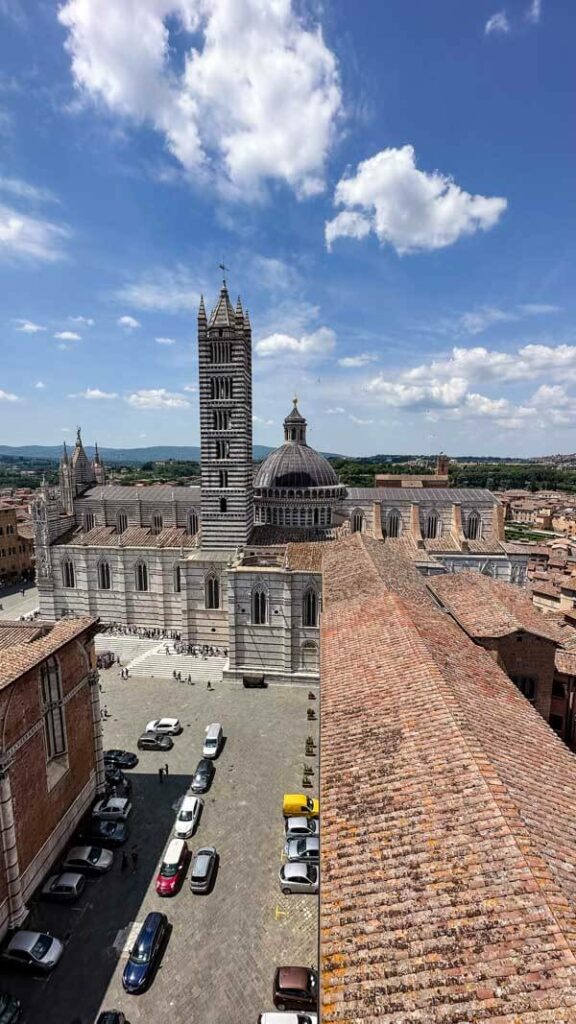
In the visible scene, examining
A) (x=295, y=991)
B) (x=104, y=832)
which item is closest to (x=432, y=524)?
(x=104, y=832)

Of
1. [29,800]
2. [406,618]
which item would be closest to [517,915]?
[406,618]

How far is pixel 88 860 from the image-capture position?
19.1m

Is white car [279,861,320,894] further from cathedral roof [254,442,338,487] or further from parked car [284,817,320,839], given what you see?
cathedral roof [254,442,338,487]

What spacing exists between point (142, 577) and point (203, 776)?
2313 centimetres

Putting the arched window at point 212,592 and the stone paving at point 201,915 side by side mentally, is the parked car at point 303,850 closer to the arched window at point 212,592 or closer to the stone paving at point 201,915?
the stone paving at point 201,915

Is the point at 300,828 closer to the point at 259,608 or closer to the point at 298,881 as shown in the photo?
the point at 298,881

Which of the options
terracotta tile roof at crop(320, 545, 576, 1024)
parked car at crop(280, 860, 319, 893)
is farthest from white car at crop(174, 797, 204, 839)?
terracotta tile roof at crop(320, 545, 576, 1024)

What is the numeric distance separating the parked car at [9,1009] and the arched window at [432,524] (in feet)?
133

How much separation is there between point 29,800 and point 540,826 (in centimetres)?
1685

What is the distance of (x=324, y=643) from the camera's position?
16.4m

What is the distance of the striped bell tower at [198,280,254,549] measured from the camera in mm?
37969

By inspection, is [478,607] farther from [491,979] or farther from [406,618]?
[491,979]

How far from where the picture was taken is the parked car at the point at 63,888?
58.3ft

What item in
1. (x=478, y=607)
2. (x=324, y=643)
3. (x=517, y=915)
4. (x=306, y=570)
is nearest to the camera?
(x=517, y=915)
